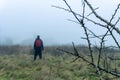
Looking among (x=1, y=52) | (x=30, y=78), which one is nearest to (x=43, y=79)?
(x=30, y=78)

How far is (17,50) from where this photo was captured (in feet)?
102

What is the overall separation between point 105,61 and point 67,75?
52.1 ft

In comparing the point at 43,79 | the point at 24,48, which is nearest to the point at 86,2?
the point at 43,79

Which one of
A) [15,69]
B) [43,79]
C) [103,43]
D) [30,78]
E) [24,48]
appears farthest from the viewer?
[24,48]

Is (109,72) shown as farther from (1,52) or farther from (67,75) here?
(1,52)

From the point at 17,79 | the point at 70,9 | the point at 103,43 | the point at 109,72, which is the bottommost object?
the point at 17,79

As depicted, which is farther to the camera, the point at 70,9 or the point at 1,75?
the point at 1,75

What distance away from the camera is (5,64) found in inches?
865

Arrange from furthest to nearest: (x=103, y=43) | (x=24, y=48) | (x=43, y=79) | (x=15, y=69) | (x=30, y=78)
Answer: (x=24, y=48), (x=15, y=69), (x=30, y=78), (x=43, y=79), (x=103, y=43)

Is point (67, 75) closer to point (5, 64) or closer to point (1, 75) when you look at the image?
point (1, 75)

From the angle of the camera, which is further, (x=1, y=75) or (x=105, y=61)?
(x=1, y=75)

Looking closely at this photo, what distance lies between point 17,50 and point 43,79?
1508 cm

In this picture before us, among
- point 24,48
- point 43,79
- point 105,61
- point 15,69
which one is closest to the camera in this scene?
point 105,61

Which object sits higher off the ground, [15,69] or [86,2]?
[86,2]
